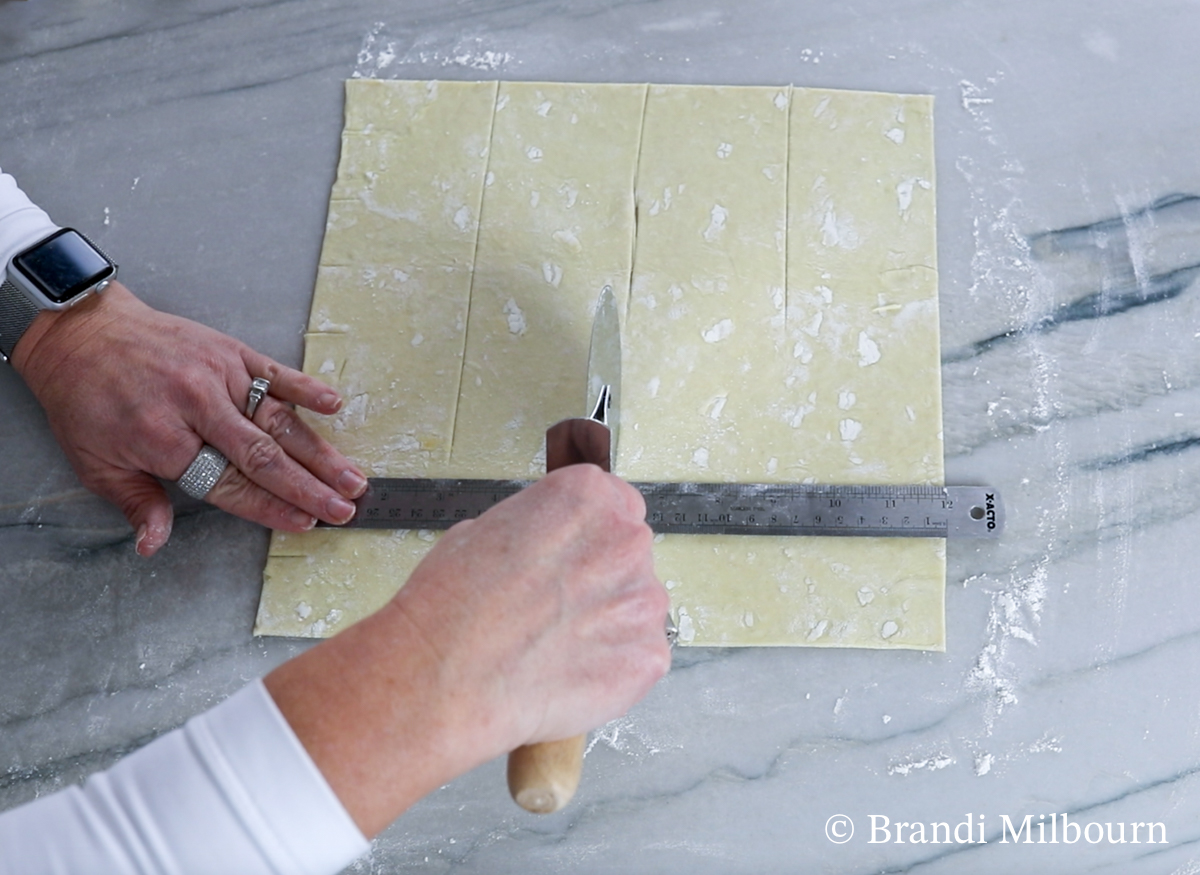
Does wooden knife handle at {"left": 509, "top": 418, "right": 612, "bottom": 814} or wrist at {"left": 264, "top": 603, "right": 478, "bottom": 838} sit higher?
wrist at {"left": 264, "top": 603, "right": 478, "bottom": 838}

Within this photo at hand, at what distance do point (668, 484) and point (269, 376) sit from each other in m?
0.73

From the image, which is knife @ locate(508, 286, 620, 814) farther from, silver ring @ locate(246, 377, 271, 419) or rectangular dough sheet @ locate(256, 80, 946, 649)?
silver ring @ locate(246, 377, 271, 419)

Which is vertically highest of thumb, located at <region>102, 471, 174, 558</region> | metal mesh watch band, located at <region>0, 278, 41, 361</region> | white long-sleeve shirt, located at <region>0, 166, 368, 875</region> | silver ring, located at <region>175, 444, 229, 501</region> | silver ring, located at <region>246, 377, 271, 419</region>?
metal mesh watch band, located at <region>0, 278, 41, 361</region>

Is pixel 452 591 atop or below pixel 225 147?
below

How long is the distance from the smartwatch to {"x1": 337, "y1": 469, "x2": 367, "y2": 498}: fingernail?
59 centimetres

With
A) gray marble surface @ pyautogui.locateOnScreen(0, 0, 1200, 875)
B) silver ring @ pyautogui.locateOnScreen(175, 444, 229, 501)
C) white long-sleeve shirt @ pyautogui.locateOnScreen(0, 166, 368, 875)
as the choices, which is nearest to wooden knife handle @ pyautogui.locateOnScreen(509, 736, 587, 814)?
white long-sleeve shirt @ pyautogui.locateOnScreen(0, 166, 368, 875)

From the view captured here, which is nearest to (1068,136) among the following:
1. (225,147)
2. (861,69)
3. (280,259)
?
(861,69)

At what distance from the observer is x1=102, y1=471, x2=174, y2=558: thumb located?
1667 mm

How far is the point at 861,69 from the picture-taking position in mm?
2018

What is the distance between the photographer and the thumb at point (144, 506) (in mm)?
1667

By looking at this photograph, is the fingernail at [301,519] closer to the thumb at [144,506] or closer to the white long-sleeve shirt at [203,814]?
the thumb at [144,506]

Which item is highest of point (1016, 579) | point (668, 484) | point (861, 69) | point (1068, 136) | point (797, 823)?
point (861, 69)

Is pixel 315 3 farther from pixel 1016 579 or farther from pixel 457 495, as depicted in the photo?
pixel 1016 579

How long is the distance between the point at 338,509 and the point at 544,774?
77 centimetres
